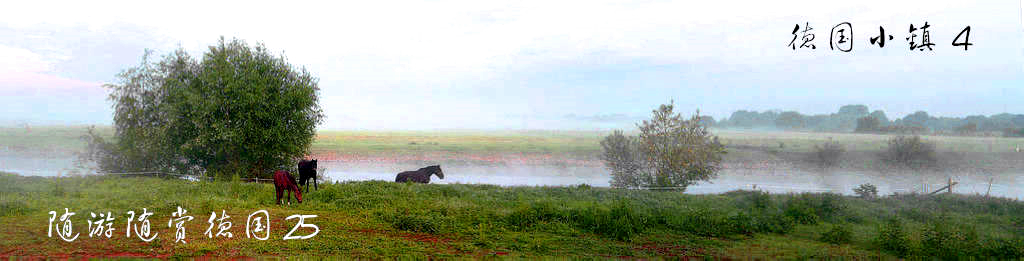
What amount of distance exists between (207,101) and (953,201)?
103 ft

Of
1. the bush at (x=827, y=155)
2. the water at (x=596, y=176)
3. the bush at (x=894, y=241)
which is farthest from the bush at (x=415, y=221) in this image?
the bush at (x=827, y=155)

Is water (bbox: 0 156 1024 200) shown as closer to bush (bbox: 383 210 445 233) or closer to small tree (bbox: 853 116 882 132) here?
small tree (bbox: 853 116 882 132)

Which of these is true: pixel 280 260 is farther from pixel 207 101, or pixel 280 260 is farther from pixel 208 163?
pixel 208 163

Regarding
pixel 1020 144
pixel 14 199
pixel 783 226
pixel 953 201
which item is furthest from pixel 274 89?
pixel 1020 144

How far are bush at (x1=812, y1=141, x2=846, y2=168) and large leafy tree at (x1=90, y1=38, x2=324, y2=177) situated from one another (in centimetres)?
4477

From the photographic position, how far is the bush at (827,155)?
4466 centimetres

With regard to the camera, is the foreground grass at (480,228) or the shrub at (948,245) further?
the shrub at (948,245)

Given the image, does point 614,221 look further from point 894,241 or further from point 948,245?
point 948,245

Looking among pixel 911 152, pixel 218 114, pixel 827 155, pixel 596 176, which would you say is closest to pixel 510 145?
pixel 596 176

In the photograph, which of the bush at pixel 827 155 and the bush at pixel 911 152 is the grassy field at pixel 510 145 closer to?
the bush at pixel 827 155

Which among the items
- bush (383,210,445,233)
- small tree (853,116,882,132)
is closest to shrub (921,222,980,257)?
bush (383,210,445,233)

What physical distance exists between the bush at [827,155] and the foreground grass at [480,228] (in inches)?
1222

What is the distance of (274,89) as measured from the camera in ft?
→ 70.7

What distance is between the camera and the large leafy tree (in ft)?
67.3
